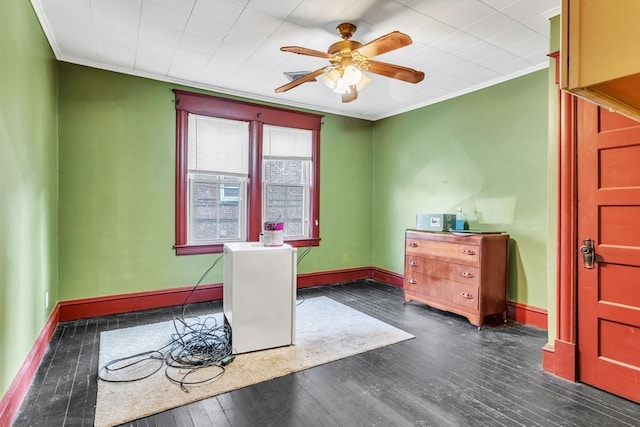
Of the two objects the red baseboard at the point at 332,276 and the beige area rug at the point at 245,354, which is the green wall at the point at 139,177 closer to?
the beige area rug at the point at 245,354

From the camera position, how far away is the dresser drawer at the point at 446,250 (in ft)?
11.4

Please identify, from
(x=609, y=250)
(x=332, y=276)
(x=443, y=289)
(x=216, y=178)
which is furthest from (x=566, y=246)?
(x=216, y=178)

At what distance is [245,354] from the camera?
2748mm

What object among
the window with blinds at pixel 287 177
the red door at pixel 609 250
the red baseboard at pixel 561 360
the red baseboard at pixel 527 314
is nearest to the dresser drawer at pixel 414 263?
the red baseboard at pixel 527 314

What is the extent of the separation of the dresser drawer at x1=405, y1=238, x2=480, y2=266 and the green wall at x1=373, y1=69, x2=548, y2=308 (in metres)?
0.55

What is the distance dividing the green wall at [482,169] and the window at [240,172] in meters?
1.21

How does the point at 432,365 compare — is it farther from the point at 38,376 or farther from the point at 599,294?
the point at 38,376

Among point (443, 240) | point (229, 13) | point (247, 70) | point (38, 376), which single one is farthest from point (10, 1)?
point (443, 240)

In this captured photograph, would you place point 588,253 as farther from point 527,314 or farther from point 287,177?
point 287,177

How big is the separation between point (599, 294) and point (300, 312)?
8.77 feet

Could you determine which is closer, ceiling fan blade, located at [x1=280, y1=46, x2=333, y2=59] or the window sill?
ceiling fan blade, located at [x1=280, y1=46, x2=333, y2=59]

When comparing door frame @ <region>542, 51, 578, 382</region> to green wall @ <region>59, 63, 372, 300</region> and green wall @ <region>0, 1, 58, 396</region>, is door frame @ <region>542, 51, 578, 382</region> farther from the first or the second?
green wall @ <region>59, 63, 372, 300</region>

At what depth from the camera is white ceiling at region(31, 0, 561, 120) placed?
7.96 ft

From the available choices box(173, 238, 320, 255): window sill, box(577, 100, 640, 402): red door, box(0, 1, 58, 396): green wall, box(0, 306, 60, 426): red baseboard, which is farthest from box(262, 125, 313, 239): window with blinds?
box(577, 100, 640, 402): red door
